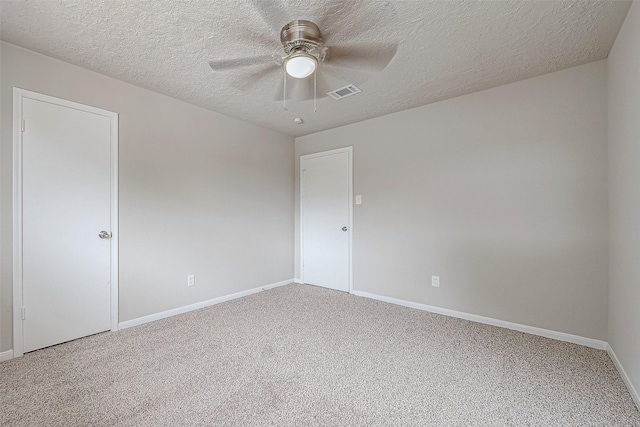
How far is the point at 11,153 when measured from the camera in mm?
2082

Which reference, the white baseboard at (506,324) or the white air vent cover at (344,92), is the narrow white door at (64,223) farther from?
the white baseboard at (506,324)

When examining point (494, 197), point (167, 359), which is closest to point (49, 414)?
point (167, 359)

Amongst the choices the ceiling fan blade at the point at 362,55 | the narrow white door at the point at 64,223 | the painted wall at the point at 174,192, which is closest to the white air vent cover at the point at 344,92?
the ceiling fan blade at the point at 362,55

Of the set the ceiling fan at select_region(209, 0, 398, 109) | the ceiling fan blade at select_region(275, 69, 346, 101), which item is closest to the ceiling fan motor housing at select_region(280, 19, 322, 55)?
the ceiling fan at select_region(209, 0, 398, 109)

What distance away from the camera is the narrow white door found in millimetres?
2168

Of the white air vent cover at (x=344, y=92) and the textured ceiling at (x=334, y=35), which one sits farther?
the white air vent cover at (x=344, y=92)

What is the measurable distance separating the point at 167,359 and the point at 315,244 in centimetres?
251

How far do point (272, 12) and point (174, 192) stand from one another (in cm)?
215

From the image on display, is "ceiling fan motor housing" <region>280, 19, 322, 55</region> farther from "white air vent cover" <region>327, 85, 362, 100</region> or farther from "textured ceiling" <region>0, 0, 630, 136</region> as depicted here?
"white air vent cover" <region>327, 85, 362, 100</region>

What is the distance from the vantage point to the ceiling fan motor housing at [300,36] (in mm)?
1693

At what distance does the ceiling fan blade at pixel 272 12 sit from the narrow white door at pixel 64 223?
1880mm

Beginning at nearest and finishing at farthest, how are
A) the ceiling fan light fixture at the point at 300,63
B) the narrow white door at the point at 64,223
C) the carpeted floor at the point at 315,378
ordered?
1. the carpeted floor at the point at 315,378
2. the ceiling fan light fixture at the point at 300,63
3. the narrow white door at the point at 64,223

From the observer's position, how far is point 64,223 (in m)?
2.32

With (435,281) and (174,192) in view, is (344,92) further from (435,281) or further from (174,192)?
(435,281)
